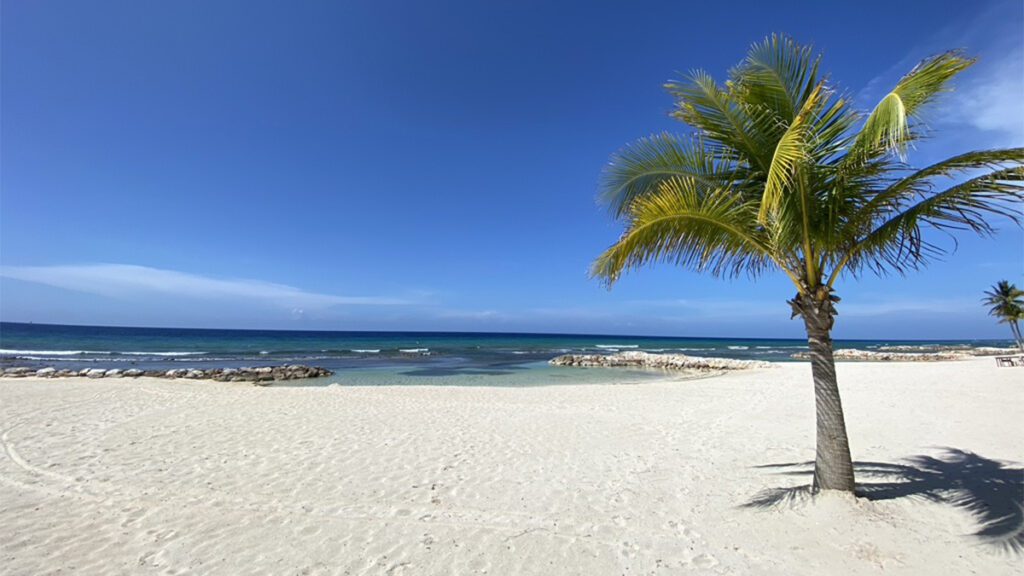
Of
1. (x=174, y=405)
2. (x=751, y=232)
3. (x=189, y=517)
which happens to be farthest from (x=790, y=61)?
(x=174, y=405)

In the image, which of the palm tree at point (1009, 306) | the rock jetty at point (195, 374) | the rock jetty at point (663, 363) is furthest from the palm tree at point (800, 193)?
the palm tree at point (1009, 306)

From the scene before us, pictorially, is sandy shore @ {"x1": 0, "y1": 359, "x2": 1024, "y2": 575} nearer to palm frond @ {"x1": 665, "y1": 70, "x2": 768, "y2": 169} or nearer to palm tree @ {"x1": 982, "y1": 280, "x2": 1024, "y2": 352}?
palm frond @ {"x1": 665, "y1": 70, "x2": 768, "y2": 169}

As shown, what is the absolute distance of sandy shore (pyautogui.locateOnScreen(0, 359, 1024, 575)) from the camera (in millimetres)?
3869

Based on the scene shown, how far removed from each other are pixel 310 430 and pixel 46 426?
5.62 m

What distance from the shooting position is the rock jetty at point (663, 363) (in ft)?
105

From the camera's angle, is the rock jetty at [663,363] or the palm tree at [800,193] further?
the rock jetty at [663,363]

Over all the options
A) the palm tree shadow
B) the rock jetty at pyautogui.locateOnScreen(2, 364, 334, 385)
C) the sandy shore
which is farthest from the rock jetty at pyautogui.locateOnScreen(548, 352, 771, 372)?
the palm tree shadow

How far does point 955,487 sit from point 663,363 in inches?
1233

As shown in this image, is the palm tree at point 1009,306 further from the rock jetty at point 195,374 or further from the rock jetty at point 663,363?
the rock jetty at point 195,374

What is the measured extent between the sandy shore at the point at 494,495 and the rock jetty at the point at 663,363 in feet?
71.1

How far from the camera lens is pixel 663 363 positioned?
35.5 m

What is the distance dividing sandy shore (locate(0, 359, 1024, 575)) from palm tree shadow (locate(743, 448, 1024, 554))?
4 centimetres

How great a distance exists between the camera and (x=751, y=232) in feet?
15.8

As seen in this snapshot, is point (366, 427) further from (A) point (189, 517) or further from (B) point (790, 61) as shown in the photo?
(B) point (790, 61)
